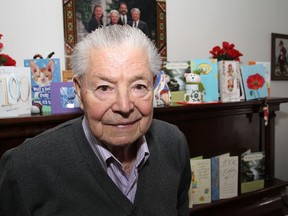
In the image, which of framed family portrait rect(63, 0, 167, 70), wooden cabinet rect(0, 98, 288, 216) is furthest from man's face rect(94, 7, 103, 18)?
wooden cabinet rect(0, 98, 288, 216)

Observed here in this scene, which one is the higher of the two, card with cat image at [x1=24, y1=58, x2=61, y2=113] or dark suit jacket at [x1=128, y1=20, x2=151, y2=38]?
dark suit jacket at [x1=128, y1=20, x2=151, y2=38]

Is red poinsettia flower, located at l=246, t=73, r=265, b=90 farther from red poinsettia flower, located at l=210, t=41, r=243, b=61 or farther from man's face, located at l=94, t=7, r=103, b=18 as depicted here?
man's face, located at l=94, t=7, r=103, b=18

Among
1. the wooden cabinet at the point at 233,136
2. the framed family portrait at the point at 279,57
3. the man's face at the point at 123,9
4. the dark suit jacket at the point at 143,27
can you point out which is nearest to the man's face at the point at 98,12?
the man's face at the point at 123,9

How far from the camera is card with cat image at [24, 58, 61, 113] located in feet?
4.10

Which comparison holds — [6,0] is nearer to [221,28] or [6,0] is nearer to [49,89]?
[49,89]

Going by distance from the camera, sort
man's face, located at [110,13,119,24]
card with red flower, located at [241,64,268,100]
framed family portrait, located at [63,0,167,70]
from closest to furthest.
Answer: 1. framed family portrait, located at [63,0,167,70]
2. man's face, located at [110,13,119,24]
3. card with red flower, located at [241,64,268,100]

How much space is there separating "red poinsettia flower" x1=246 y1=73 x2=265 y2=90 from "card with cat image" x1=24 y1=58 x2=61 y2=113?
3.87 feet

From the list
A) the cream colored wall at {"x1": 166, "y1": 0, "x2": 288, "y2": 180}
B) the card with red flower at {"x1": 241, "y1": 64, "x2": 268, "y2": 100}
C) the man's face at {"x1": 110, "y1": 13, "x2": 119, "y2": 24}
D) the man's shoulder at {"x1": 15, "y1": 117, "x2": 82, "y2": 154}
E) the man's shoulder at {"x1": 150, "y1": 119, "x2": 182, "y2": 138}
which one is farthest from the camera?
the cream colored wall at {"x1": 166, "y1": 0, "x2": 288, "y2": 180}

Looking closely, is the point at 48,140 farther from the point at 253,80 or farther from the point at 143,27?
the point at 253,80

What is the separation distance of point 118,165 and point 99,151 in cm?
8

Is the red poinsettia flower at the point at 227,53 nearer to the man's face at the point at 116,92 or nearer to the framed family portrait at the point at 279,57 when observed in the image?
the framed family portrait at the point at 279,57

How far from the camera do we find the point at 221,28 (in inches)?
82.0

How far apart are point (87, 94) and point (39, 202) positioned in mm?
385

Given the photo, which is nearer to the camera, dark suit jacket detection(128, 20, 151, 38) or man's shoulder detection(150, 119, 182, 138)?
man's shoulder detection(150, 119, 182, 138)
